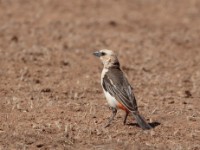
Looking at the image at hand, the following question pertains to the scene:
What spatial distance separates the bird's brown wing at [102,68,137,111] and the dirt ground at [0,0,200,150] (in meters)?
0.45

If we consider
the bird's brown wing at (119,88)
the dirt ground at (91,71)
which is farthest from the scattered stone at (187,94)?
the bird's brown wing at (119,88)

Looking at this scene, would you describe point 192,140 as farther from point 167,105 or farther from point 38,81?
point 38,81

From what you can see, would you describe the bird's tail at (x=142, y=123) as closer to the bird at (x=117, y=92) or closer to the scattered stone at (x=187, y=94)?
the bird at (x=117, y=92)

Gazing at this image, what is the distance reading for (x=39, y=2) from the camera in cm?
2272

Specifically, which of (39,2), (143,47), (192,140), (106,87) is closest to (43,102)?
(106,87)

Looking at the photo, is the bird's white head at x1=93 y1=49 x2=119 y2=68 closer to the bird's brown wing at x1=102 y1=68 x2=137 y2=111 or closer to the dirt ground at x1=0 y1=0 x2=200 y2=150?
the bird's brown wing at x1=102 y1=68 x2=137 y2=111

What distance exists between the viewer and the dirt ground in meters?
10.2

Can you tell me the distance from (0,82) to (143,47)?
611 cm

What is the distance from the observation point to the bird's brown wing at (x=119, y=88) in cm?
1057

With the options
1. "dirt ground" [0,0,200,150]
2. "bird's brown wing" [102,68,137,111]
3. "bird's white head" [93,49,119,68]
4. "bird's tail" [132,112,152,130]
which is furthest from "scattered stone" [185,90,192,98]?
"bird's tail" [132,112,152,130]

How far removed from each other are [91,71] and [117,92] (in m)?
4.50

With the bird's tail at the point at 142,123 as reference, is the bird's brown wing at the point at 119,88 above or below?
above

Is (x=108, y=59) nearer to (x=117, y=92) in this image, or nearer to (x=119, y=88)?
(x=119, y=88)

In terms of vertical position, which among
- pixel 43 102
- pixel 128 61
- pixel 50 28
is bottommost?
pixel 43 102
